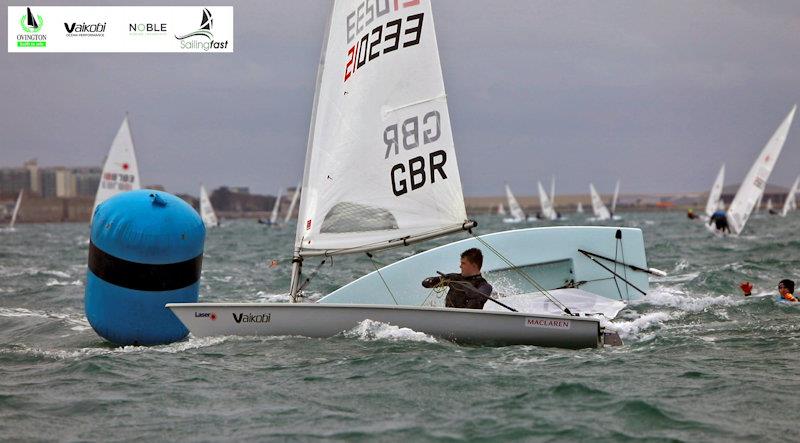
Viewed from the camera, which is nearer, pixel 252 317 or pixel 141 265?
pixel 141 265

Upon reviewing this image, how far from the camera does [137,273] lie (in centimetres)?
806

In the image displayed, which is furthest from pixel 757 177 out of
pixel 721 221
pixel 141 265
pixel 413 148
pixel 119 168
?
pixel 141 265

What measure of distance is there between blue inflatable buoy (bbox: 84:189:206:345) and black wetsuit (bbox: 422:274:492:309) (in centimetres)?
206

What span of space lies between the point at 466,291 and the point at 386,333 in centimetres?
89

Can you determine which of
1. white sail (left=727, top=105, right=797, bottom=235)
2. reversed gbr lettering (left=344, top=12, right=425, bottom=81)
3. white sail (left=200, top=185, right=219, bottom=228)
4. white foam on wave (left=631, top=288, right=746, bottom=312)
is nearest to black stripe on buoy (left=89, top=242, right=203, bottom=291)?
reversed gbr lettering (left=344, top=12, right=425, bottom=81)

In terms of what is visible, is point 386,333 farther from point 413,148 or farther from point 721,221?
point 721,221

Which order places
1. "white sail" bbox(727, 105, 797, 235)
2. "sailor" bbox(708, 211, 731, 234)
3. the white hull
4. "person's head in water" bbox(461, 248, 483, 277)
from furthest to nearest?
"sailor" bbox(708, 211, 731, 234) < "white sail" bbox(727, 105, 797, 235) < "person's head in water" bbox(461, 248, 483, 277) < the white hull

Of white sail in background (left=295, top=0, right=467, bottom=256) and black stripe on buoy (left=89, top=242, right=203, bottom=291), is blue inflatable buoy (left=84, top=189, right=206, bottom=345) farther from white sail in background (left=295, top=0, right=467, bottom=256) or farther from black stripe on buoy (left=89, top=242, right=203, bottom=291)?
white sail in background (left=295, top=0, right=467, bottom=256)

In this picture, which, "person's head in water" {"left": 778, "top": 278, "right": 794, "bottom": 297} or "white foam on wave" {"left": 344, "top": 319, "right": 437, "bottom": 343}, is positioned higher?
"person's head in water" {"left": 778, "top": 278, "right": 794, "bottom": 297}

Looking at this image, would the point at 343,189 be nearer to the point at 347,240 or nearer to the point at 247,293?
the point at 347,240

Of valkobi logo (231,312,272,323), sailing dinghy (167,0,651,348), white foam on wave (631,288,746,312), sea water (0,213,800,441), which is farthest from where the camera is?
white foam on wave (631,288,746,312)

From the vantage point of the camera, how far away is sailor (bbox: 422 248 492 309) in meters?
8.49

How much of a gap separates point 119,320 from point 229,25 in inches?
430

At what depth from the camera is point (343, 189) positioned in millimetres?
8977
